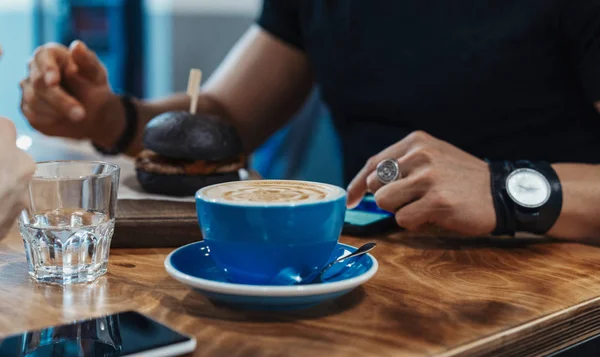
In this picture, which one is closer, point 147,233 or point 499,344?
point 499,344

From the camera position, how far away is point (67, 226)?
0.80 m

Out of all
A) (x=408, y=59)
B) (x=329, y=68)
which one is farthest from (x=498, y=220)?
(x=329, y=68)

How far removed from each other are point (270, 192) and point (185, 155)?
0.37m

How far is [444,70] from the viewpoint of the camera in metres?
1.40

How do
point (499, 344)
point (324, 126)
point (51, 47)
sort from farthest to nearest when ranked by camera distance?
point (324, 126) < point (51, 47) < point (499, 344)

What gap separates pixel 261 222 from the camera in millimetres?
673

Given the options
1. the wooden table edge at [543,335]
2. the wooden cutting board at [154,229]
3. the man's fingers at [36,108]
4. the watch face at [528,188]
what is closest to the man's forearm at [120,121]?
the man's fingers at [36,108]

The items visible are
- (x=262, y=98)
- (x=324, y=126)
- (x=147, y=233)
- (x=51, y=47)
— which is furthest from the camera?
(x=324, y=126)

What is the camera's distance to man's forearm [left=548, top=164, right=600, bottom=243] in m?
0.99

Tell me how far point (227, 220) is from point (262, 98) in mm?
1103

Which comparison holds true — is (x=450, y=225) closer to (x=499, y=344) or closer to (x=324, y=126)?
(x=499, y=344)

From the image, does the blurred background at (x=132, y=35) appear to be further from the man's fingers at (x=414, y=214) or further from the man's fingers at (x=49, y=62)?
the man's fingers at (x=414, y=214)

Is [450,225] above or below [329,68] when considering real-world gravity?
below

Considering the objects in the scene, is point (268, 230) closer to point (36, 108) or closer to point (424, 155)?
point (424, 155)
